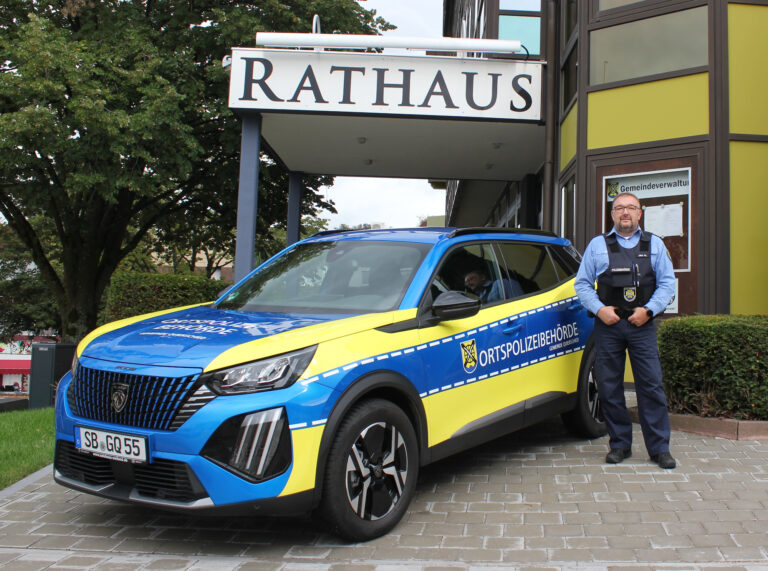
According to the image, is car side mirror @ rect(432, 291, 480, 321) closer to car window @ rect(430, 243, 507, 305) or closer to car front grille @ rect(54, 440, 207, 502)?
car window @ rect(430, 243, 507, 305)

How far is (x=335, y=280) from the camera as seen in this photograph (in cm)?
473

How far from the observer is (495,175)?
15.7 meters

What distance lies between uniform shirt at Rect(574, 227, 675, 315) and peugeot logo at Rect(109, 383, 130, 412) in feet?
10.5

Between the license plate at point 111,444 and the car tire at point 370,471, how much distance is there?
0.91m

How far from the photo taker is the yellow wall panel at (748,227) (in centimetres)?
795

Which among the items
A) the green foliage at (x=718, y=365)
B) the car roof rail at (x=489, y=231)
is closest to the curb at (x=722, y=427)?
the green foliage at (x=718, y=365)

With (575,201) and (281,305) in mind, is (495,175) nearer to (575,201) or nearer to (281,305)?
(575,201)

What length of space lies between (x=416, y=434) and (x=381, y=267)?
1.14 metres

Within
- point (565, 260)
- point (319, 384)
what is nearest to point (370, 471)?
point (319, 384)

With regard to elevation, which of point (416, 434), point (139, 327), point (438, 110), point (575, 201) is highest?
point (438, 110)

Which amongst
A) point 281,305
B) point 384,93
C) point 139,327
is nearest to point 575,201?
point 384,93

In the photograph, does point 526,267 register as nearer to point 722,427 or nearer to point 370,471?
point 722,427

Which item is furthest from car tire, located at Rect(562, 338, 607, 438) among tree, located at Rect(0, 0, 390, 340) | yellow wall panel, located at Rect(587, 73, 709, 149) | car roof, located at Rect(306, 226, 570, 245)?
tree, located at Rect(0, 0, 390, 340)

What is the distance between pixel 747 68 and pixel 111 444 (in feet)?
25.8
